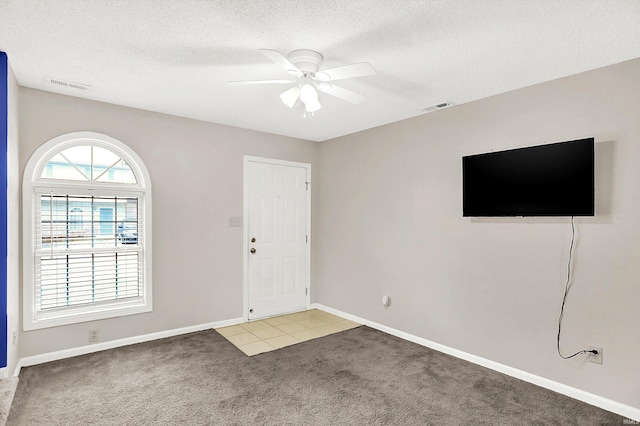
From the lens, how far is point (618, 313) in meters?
2.52

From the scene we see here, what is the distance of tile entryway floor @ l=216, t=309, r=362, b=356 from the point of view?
148 inches

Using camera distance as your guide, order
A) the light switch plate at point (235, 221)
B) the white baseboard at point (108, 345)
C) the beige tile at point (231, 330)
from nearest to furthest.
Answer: the white baseboard at point (108, 345) → the beige tile at point (231, 330) → the light switch plate at point (235, 221)

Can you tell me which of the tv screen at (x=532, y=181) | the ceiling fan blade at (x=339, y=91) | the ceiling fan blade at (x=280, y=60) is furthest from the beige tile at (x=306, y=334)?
the ceiling fan blade at (x=280, y=60)

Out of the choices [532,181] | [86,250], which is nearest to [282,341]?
[86,250]

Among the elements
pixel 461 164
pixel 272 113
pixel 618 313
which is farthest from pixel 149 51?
pixel 618 313

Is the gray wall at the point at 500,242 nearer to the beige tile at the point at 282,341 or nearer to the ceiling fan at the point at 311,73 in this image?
the beige tile at the point at 282,341

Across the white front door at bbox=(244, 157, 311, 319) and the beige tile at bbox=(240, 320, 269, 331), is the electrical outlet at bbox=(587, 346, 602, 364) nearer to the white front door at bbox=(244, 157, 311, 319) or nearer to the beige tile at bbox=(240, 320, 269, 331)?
the beige tile at bbox=(240, 320, 269, 331)

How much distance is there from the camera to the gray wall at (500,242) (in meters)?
2.52

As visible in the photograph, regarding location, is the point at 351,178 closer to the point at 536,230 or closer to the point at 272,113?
the point at 272,113

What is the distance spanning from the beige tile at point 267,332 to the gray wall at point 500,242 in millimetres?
1008

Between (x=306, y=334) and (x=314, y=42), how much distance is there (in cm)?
301

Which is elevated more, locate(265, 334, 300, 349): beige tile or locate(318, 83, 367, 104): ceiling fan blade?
locate(318, 83, 367, 104): ceiling fan blade

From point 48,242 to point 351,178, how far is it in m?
3.24

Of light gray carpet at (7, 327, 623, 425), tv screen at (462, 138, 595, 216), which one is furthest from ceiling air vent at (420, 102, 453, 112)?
light gray carpet at (7, 327, 623, 425)
